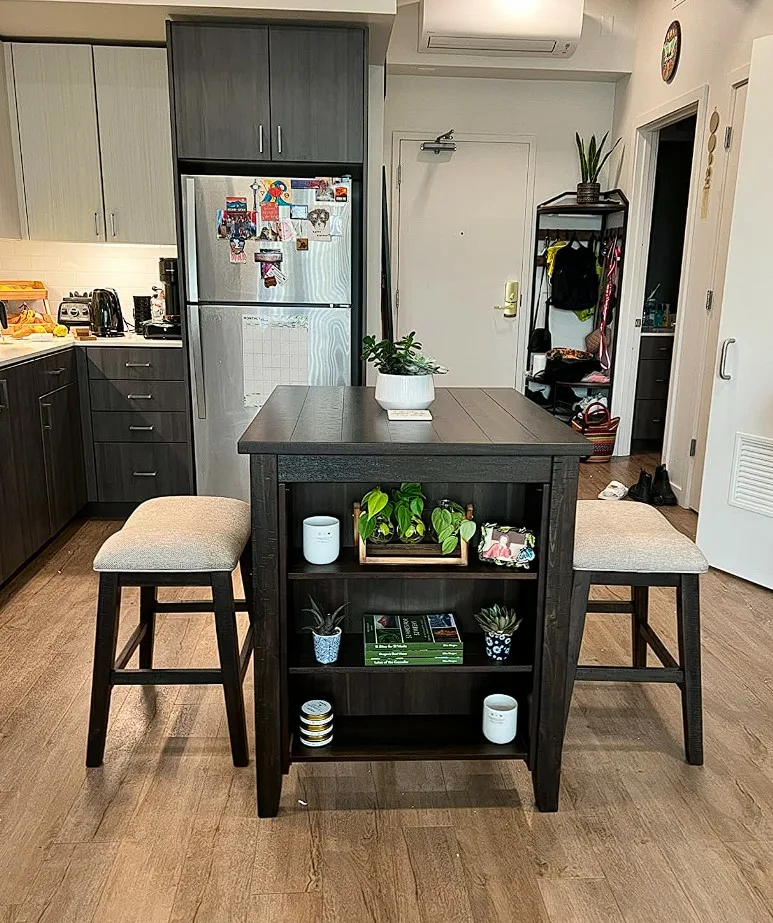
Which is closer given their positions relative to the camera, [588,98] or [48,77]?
[48,77]

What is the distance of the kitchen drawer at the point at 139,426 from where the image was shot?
379 centimetres

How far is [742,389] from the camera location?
10.5ft

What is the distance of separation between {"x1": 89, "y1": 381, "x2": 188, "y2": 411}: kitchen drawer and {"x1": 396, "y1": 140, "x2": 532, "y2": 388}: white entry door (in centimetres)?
223

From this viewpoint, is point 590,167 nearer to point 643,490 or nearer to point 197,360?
point 643,490

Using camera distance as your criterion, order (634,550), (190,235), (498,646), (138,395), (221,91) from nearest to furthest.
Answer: (498,646) < (634,550) < (221,91) < (190,235) < (138,395)

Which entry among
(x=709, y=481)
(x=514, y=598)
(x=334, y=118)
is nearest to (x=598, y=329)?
(x=709, y=481)

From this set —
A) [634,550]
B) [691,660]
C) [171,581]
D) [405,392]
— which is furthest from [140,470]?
[691,660]

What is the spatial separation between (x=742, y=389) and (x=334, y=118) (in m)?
2.12

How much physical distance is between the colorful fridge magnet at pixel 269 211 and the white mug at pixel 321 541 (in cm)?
213

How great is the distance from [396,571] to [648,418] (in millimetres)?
4370

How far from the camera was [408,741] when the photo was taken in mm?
1921

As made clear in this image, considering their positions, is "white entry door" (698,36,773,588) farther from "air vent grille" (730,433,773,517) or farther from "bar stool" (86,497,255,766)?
"bar stool" (86,497,255,766)

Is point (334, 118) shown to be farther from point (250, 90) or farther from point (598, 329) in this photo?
point (598, 329)

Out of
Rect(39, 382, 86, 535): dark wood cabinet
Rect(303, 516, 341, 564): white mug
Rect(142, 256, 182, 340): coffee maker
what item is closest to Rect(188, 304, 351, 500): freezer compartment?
Rect(142, 256, 182, 340): coffee maker
